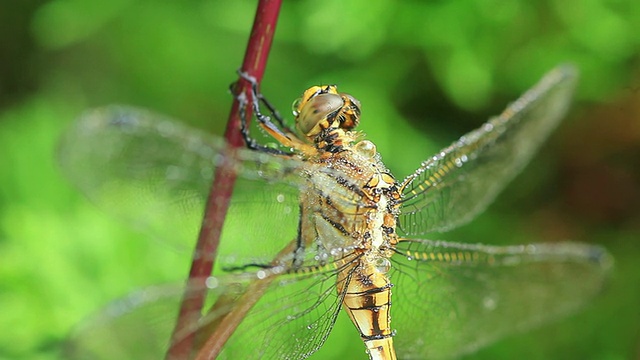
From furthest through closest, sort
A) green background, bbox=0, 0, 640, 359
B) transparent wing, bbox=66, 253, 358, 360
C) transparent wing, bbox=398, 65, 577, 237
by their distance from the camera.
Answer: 1. green background, bbox=0, 0, 640, 359
2. transparent wing, bbox=398, 65, 577, 237
3. transparent wing, bbox=66, 253, 358, 360

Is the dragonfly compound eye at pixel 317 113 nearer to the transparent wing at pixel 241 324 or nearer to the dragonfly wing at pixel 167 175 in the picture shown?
the dragonfly wing at pixel 167 175

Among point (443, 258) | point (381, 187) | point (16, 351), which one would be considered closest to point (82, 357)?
point (381, 187)

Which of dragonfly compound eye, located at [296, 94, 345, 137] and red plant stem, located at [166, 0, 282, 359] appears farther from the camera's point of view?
dragonfly compound eye, located at [296, 94, 345, 137]

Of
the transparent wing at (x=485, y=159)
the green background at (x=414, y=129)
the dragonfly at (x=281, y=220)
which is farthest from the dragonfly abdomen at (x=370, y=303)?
the green background at (x=414, y=129)

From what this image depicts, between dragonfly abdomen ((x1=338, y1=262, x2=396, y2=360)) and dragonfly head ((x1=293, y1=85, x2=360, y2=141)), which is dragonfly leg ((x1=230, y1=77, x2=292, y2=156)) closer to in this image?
dragonfly head ((x1=293, y1=85, x2=360, y2=141))

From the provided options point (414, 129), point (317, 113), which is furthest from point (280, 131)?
point (414, 129)

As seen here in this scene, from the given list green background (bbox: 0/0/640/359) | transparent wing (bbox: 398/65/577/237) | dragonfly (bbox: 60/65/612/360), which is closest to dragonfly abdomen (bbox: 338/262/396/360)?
dragonfly (bbox: 60/65/612/360)

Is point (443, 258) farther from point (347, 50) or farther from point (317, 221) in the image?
point (347, 50)
